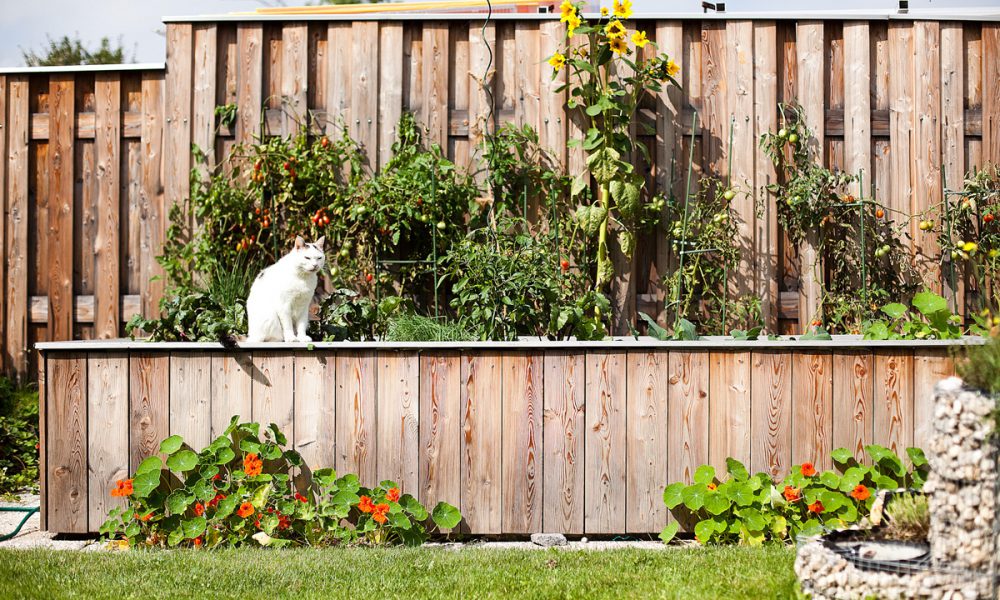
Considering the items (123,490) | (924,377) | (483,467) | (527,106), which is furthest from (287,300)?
(924,377)

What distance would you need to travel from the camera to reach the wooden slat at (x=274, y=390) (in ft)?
12.6

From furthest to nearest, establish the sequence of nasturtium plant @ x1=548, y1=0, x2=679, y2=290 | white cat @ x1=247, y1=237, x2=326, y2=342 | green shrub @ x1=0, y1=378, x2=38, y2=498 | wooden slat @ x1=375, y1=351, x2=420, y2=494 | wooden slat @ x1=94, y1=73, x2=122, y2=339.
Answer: wooden slat @ x1=94, y1=73, x2=122, y2=339 → nasturtium plant @ x1=548, y1=0, x2=679, y2=290 → green shrub @ x1=0, y1=378, x2=38, y2=498 → white cat @ x1=247, y1=237, x2=326, y2=342 → wooden slat @ x1=375, y1=351, x2=420, y2=494

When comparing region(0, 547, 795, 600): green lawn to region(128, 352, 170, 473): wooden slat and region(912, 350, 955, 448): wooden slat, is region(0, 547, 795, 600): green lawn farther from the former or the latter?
region(912, 350, 955, 448): wooden slat

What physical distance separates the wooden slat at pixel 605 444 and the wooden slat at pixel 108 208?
10.0 feet

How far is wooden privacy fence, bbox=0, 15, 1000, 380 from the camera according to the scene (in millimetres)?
5023

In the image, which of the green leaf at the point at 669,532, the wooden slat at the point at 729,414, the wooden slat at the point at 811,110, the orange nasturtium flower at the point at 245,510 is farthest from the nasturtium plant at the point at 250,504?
the wooden slat at the point at 811,110

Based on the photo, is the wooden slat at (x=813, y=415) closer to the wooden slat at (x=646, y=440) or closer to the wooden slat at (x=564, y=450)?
the wooden slat at (x=646, y=440)

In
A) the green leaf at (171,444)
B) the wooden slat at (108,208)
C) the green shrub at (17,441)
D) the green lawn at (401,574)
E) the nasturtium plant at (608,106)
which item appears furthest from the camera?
the wooden slat at (108,208)

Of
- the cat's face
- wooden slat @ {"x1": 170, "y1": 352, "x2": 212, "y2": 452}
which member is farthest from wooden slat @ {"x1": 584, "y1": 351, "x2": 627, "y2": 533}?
wooden slat @ {"x1": 170, "y1": 352, "x2": 212, "y2": 452}

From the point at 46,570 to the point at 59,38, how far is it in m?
14.4

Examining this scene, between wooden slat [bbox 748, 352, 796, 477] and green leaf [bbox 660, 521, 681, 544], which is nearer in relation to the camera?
green leaf [bbox 660, 521, 681, 544]

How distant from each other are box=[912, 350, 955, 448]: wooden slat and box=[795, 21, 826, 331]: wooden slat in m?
1.20

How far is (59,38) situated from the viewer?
49.0 ft

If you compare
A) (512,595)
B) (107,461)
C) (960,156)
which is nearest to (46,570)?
(107,461)
